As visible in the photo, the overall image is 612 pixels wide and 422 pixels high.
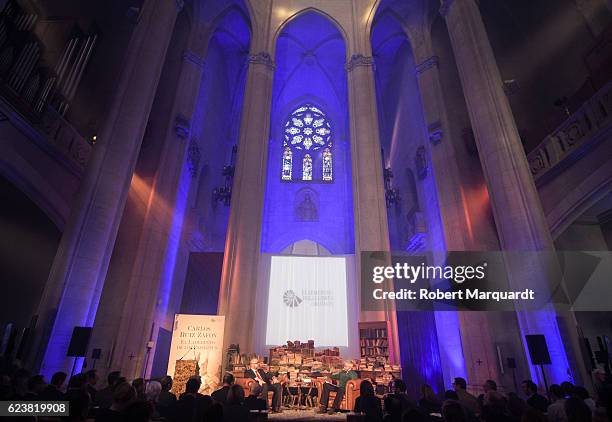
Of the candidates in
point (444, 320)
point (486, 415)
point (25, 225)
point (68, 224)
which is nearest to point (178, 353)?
point (68, 224)

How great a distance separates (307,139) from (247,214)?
988 cm

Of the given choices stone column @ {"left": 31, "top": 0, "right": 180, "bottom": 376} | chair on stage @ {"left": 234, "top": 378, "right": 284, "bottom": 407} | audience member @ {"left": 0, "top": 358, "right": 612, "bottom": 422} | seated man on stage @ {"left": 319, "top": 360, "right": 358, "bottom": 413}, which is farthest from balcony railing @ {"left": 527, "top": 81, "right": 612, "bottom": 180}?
stone column @ {"left": 31, "top": 0, "right": 180, "bottom": 376}

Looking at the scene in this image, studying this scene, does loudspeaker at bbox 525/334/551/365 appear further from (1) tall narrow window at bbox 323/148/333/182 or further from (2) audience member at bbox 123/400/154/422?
(1) tall narrow window at bbox 323/148/333/182

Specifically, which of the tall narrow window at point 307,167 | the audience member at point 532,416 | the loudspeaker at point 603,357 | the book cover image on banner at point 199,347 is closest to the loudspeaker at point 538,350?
the loudspeaker at point 603,357

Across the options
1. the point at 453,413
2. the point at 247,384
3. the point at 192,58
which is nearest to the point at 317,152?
the point at 192,58

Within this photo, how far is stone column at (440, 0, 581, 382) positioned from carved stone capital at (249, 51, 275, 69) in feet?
21.5

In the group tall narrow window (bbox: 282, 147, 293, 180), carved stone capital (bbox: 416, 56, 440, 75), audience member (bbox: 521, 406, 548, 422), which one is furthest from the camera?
tall narrow window (bbox: 282, 147, 293, 180)

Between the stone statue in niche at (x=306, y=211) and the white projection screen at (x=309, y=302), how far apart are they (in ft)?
22.4

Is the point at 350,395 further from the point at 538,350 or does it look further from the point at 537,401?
the point at 538,350

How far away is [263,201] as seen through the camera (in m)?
10.9

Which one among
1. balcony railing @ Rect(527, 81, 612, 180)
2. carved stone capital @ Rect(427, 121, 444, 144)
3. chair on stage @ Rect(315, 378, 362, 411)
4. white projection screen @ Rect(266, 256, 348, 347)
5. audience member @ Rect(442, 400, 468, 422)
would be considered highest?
carved stone capital @ Rect(427, 121, 444, 144)

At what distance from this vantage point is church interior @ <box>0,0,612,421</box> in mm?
7176

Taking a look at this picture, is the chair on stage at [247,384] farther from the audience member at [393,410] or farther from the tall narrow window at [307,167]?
the tall narrow window at [307,167]

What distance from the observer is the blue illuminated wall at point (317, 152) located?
16859mm
